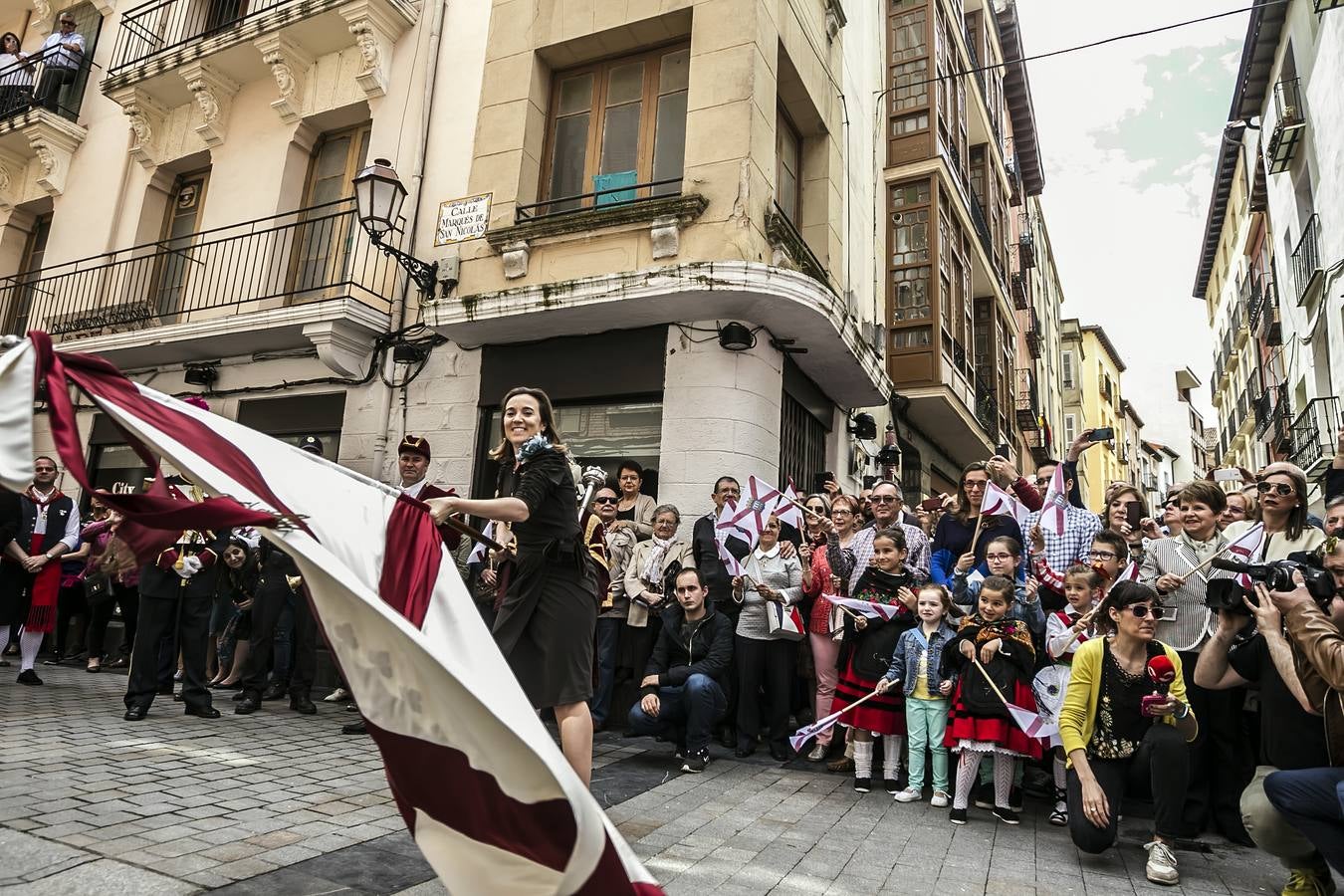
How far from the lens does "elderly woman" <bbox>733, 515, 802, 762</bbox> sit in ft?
20.2

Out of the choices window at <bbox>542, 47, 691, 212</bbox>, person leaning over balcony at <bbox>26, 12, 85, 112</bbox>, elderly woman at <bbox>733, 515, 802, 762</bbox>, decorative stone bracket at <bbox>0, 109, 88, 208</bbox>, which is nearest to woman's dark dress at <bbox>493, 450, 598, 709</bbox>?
elderly woman at <bbox>733, 515, 802, 762</bbox>

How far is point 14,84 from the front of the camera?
14695mm

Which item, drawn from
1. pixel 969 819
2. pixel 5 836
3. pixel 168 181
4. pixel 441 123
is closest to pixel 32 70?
pixel 168 181

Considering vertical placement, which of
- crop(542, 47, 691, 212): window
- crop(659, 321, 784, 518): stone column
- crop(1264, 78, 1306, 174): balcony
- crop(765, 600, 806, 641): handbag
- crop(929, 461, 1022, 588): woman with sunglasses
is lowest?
crop(765, 600, 806, 641): handbag

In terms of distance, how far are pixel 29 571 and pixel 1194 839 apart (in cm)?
953

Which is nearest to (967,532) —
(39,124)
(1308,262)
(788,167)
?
(788,167)

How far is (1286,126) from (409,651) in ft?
66.0

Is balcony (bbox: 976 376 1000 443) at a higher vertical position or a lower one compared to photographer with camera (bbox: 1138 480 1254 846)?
higher

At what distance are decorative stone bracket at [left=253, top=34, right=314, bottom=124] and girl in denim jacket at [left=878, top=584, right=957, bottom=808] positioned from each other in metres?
11.0

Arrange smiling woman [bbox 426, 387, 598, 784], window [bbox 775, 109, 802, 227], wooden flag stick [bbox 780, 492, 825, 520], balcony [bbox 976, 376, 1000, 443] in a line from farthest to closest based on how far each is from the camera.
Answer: balcony [bbox 976, 376, 1000, 443]
window [bbox 775, 109, 802, 227]
wooden flag stick [bbox 780, 492, 825, 520]
smiling woman [bbox 426, 387, 598, 784]

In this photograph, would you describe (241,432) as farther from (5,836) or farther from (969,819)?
(969,819)

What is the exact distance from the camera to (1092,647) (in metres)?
4.13

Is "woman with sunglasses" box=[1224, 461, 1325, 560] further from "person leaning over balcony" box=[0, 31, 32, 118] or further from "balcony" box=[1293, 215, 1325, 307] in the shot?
"person leaning over balcony" box=[0, 31, 32, 118]

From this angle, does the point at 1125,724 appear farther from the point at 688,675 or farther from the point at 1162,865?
the point at 688,675
